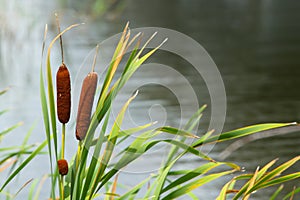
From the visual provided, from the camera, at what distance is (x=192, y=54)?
24.9 feet

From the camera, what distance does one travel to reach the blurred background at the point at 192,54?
463cm

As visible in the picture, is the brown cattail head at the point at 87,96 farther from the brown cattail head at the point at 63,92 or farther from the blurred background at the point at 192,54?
the blurred background at the point at 192,54

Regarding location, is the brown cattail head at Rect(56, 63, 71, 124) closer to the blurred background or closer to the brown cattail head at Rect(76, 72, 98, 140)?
the brown cattail head at Rect(76, 72, 98, 140)

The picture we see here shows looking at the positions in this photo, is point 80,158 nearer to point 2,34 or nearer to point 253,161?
point 253,161

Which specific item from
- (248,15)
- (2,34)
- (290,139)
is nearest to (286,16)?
(248,15)

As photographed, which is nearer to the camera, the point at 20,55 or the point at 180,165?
the point at 180,165

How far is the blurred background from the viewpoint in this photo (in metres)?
4.63

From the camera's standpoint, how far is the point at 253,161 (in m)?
4.21

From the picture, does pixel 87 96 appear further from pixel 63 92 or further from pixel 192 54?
pixel 192 54

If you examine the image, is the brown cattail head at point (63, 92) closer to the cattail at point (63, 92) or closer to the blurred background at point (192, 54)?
the cattail at point (63, 92)

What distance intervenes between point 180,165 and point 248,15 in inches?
248

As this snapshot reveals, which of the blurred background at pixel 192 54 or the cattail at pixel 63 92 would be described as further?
the blurred background at pixel 192 54

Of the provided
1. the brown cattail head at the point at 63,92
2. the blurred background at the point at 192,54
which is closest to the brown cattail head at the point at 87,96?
the brown cattail head at the point at 63,92

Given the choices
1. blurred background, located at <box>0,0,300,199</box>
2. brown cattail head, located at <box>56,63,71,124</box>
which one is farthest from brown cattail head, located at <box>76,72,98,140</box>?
blurred background, located at <box>0,0,300,199</box>
